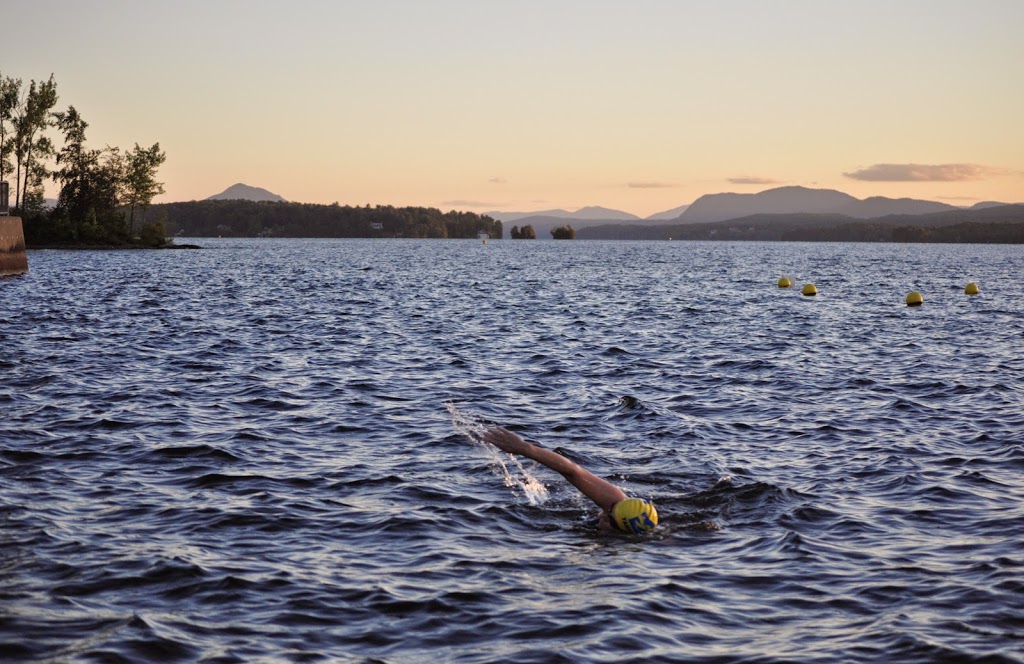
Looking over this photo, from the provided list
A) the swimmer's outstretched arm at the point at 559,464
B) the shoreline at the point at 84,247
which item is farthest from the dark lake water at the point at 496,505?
the shoreline at the point at 84,247

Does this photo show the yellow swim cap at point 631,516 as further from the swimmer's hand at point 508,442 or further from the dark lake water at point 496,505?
the swimmer's hand at point 508,442

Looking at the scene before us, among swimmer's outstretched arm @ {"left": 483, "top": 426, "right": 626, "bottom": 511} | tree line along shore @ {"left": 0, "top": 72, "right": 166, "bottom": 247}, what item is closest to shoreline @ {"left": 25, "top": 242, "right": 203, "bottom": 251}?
tree line along shore @ {"left": 0, "top": 72, "right": 166, "bottom": 247}

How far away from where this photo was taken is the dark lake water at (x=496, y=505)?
932cm

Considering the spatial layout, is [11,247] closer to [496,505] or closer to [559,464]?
[496,505]

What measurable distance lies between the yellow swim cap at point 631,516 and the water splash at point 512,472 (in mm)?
1810

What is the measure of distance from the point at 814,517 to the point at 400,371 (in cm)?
1585

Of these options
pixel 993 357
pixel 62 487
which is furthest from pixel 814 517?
pixel 993 357

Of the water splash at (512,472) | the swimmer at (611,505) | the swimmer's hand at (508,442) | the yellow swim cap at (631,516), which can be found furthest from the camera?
the water splash at (512,472)

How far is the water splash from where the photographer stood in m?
14.7

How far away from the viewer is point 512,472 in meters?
16.0

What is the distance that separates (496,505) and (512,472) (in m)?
2.05

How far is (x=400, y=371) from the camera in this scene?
2745 cm

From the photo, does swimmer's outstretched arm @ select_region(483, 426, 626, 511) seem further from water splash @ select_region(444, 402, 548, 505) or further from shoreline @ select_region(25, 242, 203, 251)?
shoreline @ select_region(25, 242, 203, 251)

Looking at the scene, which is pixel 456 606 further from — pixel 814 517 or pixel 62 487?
pixel 62 487
